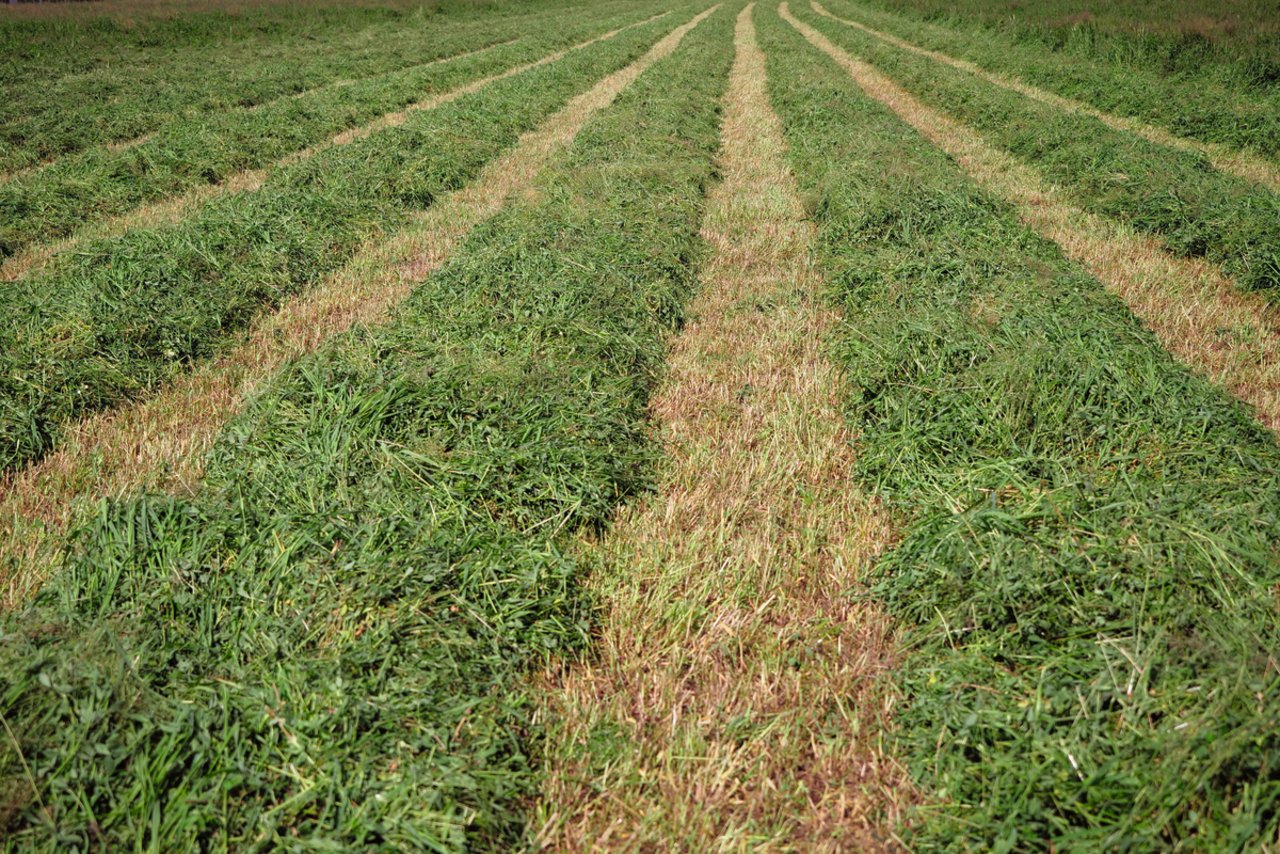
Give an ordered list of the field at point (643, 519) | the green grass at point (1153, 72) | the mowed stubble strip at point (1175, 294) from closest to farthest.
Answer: the field at point (643, 519), the mowed stubble strip at point (1175, 294), the green grass at point (1153, 72)

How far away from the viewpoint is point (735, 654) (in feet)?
9.55

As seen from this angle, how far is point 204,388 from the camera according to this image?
4988 mm

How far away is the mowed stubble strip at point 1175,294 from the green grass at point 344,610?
12.9 feet

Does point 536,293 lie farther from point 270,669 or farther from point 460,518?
point 270,669

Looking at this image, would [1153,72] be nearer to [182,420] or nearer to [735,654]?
[735,654]

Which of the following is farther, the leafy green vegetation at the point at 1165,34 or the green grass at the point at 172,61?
the leafy green vegetation at the point at 1165,34

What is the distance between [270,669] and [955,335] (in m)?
4.18

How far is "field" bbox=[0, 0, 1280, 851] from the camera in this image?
2.17 m

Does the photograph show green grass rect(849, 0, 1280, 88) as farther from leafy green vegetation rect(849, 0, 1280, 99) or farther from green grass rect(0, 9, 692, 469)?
green grass rect(0, 9, 692, 469)

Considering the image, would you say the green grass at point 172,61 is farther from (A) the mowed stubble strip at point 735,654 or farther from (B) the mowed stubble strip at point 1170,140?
(B) the mowed stubble strip at point 1170,140

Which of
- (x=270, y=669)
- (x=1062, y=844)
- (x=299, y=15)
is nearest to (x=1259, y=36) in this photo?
(x=1062, y=844)

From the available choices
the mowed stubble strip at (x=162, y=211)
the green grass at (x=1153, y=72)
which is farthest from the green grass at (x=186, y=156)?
the green grass at (x=1153, y=72)

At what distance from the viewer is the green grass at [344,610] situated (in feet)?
6.73

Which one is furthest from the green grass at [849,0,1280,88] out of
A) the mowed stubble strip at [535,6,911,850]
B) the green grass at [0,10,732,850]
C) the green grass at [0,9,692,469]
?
the green grass at [0,10,732,850]
